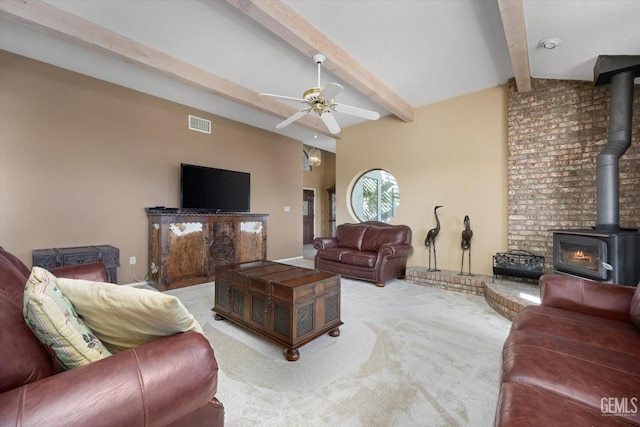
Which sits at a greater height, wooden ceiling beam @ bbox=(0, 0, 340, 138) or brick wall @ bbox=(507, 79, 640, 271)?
wooden ceiling beam @ bbox=(0, 0, 340, 138)

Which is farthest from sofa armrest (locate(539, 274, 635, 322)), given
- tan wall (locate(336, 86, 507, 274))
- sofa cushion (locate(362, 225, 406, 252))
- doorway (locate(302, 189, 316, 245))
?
doorway (locate(302, 189, 316, 245))

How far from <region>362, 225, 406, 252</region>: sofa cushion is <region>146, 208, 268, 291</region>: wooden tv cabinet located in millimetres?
2058

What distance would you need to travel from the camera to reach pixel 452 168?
173 inches

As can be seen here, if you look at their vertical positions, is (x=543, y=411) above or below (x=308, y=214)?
below

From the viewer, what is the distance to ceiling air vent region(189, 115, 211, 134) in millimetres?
4577

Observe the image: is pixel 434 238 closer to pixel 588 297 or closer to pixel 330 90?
pixel 588 297

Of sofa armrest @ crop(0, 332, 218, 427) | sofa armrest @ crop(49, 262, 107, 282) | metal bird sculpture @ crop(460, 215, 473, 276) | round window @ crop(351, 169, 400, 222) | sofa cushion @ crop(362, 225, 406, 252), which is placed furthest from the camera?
round window @ crop(351, 169, 400, 222)

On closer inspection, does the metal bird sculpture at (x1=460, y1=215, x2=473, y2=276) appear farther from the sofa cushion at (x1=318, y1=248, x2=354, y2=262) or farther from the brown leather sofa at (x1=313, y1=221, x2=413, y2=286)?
the sofa cushion at (x1=318, y1=248, x2=354, y2=262)

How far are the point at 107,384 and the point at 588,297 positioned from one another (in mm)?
2428

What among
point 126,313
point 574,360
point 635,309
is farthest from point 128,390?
point 635,309

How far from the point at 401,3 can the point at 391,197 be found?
455 centimetres

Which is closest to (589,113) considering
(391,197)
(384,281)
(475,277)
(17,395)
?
(475,277)

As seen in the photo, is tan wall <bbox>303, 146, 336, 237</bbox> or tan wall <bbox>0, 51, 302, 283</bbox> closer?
tan wall <bbox>0, 51, 302, 283</bbox>

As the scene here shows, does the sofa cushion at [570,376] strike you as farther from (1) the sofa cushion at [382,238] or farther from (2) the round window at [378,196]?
(2) the round window at [378,196]
